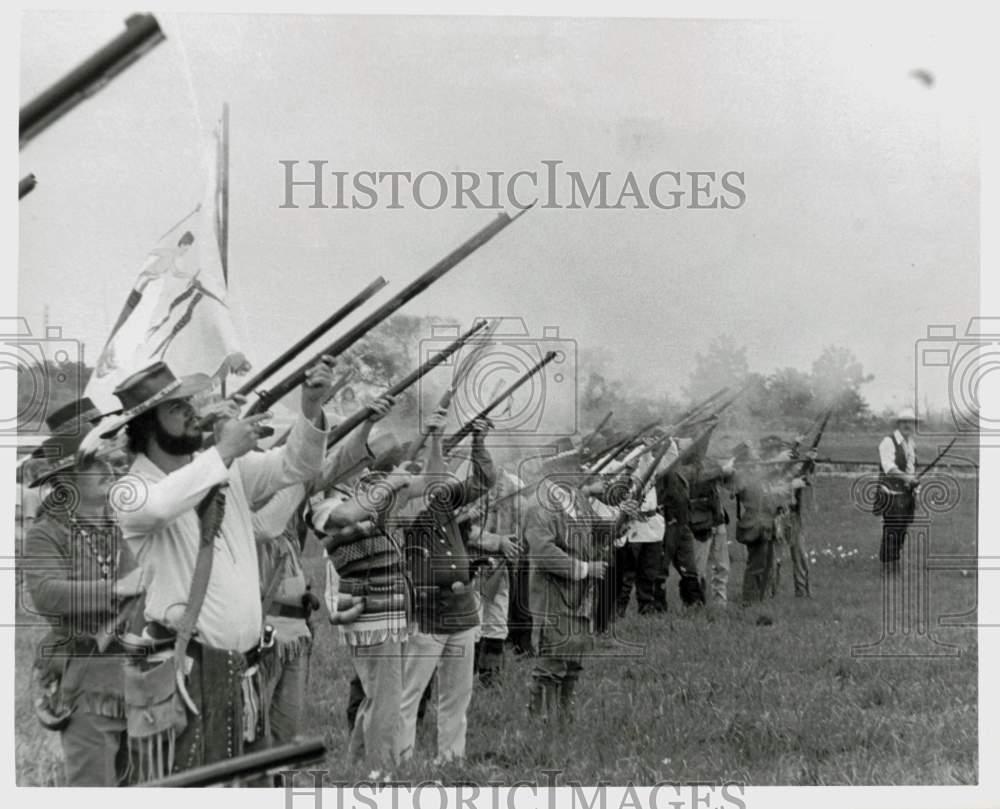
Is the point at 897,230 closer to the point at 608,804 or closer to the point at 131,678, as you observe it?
the point at 608,804

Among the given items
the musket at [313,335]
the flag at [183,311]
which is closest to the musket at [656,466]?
the musket at [313,335]

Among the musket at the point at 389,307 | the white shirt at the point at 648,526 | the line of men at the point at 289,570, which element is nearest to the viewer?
the line of men at the point at 289,570

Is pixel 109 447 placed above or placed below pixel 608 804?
above

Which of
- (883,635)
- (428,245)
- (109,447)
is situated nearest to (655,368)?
(428,245)

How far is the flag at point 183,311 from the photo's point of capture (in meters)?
7.03

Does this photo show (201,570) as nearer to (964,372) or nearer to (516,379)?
(516,379)

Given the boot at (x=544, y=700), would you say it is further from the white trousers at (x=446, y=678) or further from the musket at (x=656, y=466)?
the musket at (x=656, y=466)

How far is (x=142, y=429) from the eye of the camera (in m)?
6.87

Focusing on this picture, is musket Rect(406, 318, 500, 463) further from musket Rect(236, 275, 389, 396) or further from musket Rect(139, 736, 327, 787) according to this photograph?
musket Rect(139, 736, 327, 787)

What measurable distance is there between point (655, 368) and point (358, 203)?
5.27ft

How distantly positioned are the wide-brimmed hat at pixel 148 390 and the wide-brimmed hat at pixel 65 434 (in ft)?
0.39

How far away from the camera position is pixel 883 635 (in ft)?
24.8

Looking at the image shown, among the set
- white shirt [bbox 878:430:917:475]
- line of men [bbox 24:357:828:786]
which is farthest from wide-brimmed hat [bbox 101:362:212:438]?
white shirt [bbox 878:430:917:475]

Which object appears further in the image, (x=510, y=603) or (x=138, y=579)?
(x=510, y=603)
